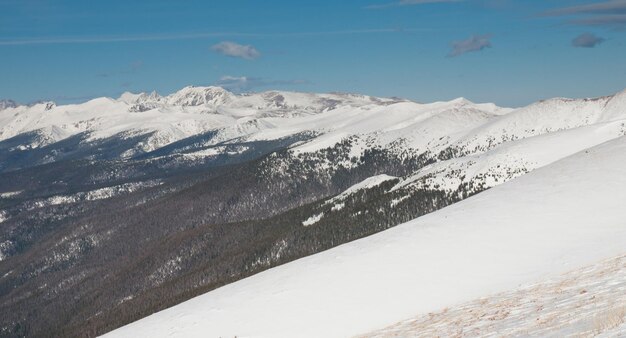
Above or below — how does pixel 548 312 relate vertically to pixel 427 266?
above

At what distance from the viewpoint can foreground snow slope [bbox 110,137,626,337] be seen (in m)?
48.3

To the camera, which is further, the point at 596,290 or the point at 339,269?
the point at 339,269

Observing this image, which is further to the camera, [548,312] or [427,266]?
[427,266]

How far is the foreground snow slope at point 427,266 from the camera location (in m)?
48.3

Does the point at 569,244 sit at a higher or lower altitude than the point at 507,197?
lower

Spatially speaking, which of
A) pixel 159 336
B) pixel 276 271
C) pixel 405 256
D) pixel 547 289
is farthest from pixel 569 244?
pixel 159 336

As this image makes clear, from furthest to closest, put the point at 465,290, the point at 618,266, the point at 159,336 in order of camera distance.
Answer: the point at 159,336, the point at 465,290, the point at 618,266

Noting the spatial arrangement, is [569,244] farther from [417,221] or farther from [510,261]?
[417,221]

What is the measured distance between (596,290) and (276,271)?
44538 mm

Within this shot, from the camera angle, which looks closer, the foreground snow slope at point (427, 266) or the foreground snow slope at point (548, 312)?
the foreground snow slope at point (548, 312)

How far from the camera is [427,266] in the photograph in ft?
182

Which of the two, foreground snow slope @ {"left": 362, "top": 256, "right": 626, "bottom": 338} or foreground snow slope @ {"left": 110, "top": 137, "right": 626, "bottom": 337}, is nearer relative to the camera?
foreground snow slope @ {"left": 362, "top": 256, "right": 626, "bottom": 338}

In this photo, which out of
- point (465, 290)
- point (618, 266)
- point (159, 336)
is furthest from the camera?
point (159, 336)

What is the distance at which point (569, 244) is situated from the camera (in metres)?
51.9
